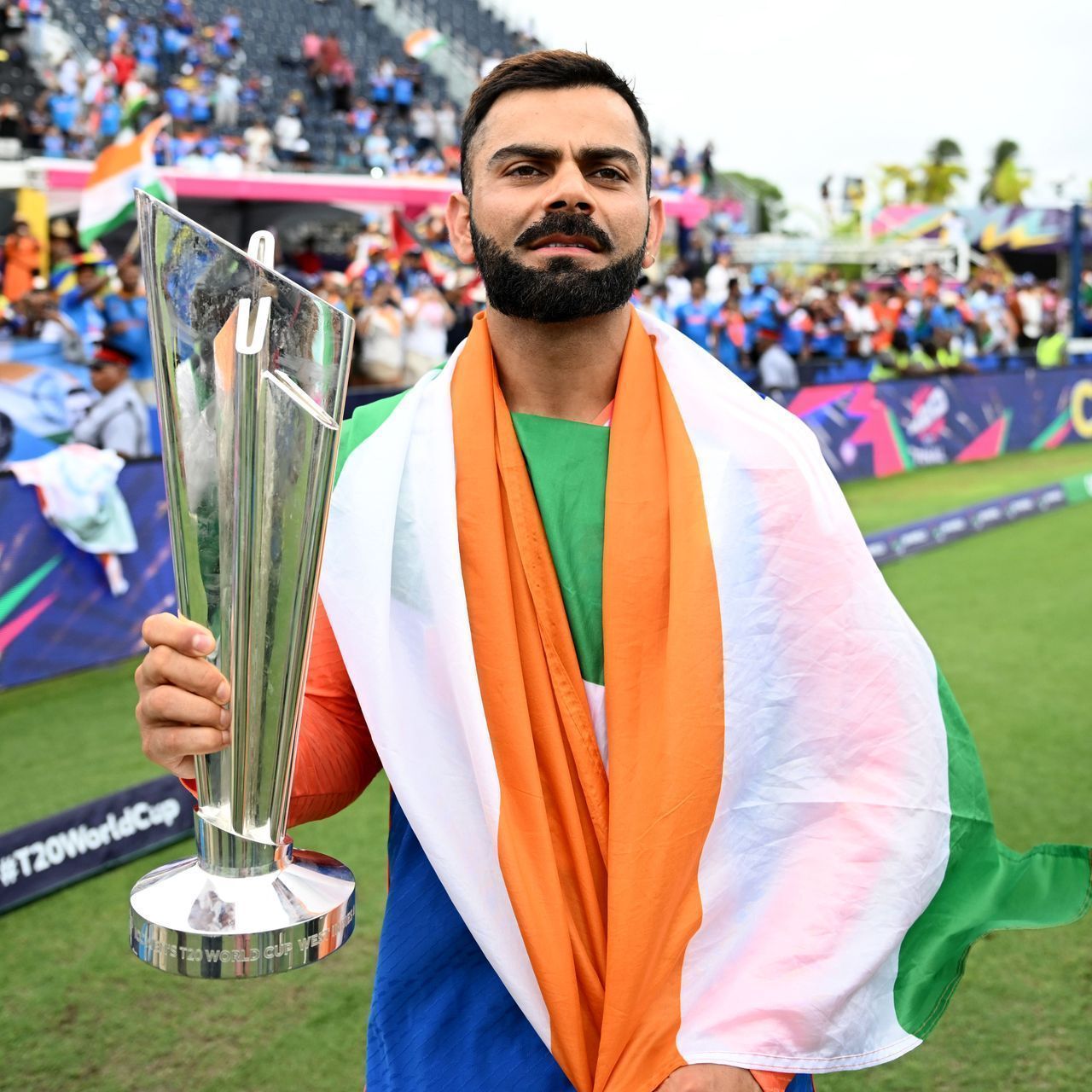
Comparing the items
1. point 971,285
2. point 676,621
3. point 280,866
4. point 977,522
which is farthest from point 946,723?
point 971,285

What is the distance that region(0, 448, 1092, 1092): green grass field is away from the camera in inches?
131

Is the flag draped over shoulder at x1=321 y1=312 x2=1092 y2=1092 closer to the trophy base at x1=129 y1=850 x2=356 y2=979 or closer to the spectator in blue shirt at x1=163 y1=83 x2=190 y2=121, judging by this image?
the trophy base at x1=129 y1=850 x2=356 y2=979

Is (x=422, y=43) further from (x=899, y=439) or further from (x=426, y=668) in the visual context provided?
(x=426, y=668)

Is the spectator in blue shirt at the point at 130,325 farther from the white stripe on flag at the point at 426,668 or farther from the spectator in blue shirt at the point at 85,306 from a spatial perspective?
the white stripe on flag at the point at 426,668

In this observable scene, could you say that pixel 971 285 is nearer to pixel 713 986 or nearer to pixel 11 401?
pixel 11 401

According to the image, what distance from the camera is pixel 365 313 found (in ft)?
38.0

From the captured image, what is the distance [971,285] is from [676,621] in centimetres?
1936

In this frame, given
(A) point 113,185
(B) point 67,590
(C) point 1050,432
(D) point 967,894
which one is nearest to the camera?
(D) point 967,894

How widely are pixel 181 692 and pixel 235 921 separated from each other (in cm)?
23

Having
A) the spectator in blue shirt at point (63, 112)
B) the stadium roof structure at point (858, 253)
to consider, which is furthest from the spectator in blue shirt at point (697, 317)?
the stadium roof structure at point (858, 253)

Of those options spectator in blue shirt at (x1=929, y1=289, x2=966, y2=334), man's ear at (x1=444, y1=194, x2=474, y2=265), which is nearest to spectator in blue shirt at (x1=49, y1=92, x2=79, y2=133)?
spectator in blue shirt at (x1=929, y1=289, x2=966, y2=334)

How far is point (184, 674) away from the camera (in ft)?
4.43

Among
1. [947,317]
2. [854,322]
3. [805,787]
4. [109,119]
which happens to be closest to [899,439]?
[854,322]

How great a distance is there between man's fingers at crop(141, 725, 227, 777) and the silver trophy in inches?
0.8
